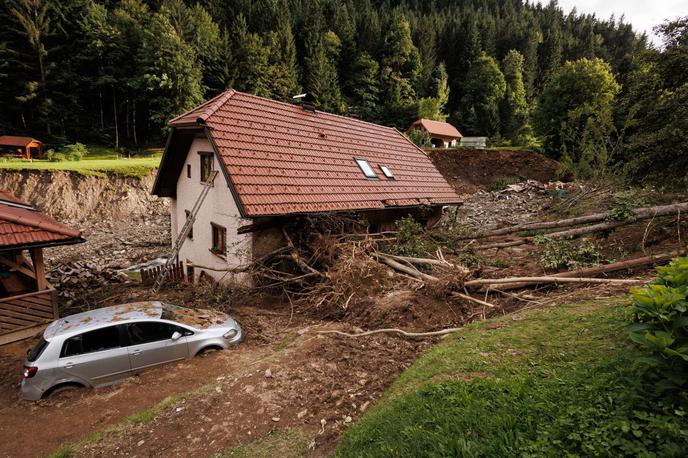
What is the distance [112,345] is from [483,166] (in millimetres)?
37018

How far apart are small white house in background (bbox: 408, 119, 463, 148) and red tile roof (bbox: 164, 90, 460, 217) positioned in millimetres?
35683

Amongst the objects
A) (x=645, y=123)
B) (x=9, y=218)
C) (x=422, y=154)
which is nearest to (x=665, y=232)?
(x=645, y=123)

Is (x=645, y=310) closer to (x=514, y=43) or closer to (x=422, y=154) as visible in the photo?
(x=422, y=154)

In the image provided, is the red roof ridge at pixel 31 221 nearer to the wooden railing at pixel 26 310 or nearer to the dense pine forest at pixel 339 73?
the wooden railing at pixel 26 310

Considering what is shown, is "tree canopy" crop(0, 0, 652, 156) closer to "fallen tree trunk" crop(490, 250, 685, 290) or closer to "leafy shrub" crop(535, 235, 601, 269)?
"leafy shrub" crop(535, 235, 601, 269)

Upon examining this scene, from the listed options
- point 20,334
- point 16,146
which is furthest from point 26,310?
point 16,146

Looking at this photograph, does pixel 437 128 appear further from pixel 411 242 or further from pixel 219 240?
pixel 219 240

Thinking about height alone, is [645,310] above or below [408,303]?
above

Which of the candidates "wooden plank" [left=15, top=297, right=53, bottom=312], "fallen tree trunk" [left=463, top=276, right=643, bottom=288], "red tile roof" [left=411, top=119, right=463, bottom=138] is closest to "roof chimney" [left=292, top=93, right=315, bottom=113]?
"fallen tree trunk" [left=463, top=276, right=643, bottom=288]

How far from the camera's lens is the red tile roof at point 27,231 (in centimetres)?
883

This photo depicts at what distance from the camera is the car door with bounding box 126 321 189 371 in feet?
23.2

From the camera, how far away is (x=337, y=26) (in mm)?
69750

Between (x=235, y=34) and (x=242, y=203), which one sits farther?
(x=235, y=34)

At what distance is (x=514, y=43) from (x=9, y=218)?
93026 mm
